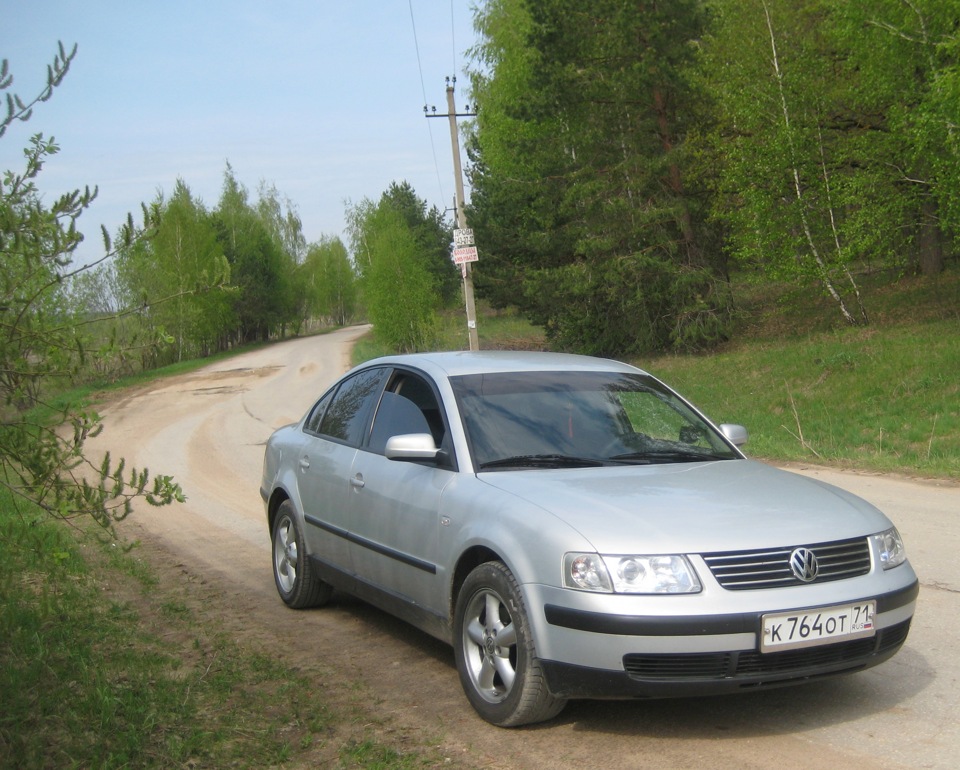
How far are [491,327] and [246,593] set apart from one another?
44677 millimetres

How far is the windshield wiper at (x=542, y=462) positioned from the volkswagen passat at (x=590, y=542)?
1 centimetres

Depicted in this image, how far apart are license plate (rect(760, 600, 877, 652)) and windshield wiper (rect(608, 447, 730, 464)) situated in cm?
134

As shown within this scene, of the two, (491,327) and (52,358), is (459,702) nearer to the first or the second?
(52,358)

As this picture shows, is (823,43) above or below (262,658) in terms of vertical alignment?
above

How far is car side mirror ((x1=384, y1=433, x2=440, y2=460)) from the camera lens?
5117 millimetres

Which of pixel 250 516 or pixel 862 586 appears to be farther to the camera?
pixel 250 516

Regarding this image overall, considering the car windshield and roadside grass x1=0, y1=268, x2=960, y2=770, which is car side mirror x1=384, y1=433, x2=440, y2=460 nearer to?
the car windshield

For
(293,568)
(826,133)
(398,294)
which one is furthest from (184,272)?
(293,568)

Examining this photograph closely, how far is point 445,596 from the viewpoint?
4.91 metres

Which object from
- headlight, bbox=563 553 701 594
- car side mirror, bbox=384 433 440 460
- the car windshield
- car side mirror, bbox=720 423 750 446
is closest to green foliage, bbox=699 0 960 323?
car side mirror, bbox=720 423 750 446

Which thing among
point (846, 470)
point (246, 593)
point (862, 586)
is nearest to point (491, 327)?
point (846, 470)

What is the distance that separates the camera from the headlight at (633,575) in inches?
157

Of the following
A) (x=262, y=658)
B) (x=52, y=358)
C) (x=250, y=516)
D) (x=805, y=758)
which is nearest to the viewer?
(x=805, y=758)

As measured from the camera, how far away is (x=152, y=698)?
192 inches
